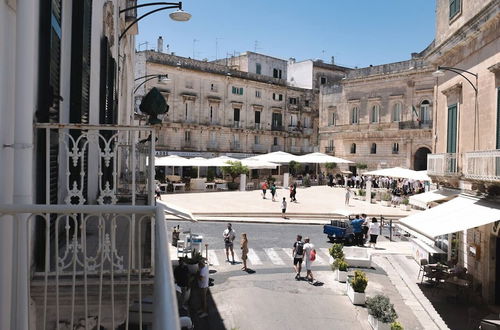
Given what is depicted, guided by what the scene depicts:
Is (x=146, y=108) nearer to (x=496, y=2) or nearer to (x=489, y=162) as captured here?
(x=489, y=162)

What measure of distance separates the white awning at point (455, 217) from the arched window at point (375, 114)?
31.4 metres

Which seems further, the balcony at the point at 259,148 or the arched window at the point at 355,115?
the balcony at the point at 259,148

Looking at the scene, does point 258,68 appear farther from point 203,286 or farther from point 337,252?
point 203,286

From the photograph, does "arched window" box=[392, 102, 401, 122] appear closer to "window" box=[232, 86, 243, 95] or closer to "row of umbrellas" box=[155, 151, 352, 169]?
"row of umbrellas" box=[155, 151, 352, 169]

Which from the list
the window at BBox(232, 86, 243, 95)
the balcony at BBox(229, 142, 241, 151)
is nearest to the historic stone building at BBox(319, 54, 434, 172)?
the window at BBox(232, 86, 243, 95)

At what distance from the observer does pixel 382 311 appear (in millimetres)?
9383

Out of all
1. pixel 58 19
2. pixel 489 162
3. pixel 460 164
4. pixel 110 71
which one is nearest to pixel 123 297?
pixel 58 19

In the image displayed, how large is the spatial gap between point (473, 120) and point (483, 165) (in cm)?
259

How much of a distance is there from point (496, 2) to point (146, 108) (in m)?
9.44

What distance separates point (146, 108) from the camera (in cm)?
572

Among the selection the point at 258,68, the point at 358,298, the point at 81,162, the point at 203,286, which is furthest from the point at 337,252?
the point at 258,68

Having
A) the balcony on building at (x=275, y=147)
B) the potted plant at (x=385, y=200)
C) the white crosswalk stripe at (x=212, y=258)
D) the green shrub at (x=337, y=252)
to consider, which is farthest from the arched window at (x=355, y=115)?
the green shrub at (x=337, y=252)

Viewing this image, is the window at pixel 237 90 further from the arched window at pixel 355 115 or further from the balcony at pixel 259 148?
the arched window at pixel 355 115

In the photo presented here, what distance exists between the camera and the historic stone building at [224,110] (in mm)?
41188
